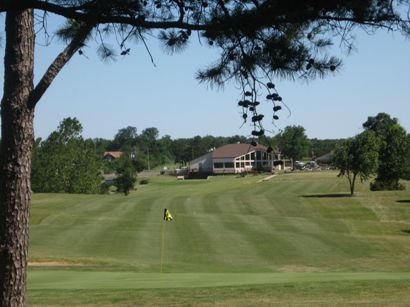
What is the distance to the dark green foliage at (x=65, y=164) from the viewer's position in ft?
236

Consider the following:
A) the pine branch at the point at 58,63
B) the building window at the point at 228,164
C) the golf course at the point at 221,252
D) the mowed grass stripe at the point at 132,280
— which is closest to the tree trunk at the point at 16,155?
the pine branch at the point at 58,63

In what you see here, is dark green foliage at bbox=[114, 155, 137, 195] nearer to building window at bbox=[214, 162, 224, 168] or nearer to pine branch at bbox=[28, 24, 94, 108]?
building window at bbox=[214, 162, 224, 168]

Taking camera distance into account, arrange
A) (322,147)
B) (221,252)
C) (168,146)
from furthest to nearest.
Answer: (168,146)
(322,147)
(221,252)

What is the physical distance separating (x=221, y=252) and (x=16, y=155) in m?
18.0

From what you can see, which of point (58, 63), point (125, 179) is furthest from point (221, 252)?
point (125, 179)

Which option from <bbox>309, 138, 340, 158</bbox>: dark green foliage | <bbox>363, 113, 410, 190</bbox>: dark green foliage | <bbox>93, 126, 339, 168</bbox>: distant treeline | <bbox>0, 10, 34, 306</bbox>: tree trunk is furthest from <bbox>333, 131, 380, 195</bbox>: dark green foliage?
<bbox>309, 138, 340, 158</bbox>: dark green foliage

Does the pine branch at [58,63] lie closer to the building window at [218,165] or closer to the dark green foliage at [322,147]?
the building window at [218,165]

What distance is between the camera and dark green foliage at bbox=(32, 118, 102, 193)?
71875mm

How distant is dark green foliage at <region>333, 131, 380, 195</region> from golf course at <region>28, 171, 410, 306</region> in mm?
2357

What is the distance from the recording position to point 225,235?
2775 cm

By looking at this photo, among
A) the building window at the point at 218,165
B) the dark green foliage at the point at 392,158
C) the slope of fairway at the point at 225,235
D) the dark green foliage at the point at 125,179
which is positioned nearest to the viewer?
the slope of fairway at the point at 225,235

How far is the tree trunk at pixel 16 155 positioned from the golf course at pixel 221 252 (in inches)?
181

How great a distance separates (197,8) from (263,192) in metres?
54.9

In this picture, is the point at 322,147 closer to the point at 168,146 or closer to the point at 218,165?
the point at 218,165
